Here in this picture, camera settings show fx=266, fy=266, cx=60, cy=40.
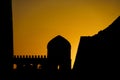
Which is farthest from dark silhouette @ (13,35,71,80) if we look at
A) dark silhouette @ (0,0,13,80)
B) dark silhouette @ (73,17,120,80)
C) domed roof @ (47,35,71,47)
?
dark silhouette @ (73,17,120,80)

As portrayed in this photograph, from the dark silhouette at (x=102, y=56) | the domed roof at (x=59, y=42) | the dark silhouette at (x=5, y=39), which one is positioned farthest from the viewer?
the domed roof at (x=59, y=42)

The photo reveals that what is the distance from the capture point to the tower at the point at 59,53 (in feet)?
61.5

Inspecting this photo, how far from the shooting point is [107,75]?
409cm

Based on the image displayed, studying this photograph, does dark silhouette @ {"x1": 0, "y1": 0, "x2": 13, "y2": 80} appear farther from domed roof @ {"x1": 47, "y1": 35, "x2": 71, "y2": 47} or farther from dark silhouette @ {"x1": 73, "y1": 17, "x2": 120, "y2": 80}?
dark silhouette @ {"x1": 73, "y1": 17, "x2": 120, "y2": 80}

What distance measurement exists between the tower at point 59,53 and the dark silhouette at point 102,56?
42.0 ft

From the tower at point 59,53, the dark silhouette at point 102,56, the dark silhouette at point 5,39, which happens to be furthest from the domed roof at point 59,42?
the dark silhouette at point 102,56

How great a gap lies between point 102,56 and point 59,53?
1423 centimetres

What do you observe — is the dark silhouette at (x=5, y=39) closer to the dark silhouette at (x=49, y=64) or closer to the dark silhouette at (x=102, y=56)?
the dark silhouette at (x=49, y=64)

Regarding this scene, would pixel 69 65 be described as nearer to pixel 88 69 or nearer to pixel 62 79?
pixel 62 79

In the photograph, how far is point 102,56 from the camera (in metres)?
4.59

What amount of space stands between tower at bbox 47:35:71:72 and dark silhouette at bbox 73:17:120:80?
1280 cm

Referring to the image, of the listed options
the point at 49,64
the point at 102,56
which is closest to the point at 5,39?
the point at 49,64

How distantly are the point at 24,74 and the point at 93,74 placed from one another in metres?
16.9

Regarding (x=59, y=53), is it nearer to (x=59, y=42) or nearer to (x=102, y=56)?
(x=59, y=42)
